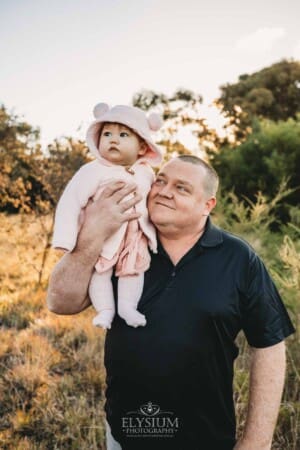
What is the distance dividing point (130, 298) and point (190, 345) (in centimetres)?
34

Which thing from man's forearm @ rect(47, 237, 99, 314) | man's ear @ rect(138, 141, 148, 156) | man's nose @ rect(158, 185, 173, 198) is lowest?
man's forearm @ rect(47, 237, 99, 314)

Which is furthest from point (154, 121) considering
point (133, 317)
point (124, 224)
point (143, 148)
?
point (133, 317)

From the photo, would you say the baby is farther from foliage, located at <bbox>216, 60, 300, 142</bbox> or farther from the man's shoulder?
foliage, located at <bbox>216, 60, 300, 142</bbox>

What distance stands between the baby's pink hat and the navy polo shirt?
61 centimetres

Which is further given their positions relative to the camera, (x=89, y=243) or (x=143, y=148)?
(x=143, y=148)

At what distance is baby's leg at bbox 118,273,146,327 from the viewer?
2006mm

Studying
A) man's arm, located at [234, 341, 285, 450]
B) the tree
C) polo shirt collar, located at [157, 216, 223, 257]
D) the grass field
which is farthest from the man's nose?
the tree

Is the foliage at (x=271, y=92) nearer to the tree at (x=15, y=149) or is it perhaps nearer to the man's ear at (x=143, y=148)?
the tree at (x=15, y=149)

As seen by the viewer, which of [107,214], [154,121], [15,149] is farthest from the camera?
[15,149]

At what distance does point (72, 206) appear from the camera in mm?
2145

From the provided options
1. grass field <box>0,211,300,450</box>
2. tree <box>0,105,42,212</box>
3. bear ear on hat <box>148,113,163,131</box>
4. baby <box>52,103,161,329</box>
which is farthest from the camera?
tree <box>0,105,42,212</box>

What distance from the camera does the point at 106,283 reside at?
85.4 inches

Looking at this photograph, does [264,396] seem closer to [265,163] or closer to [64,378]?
[64,378]

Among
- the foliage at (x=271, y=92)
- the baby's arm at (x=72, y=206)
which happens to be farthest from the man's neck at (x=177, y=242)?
the foliage at (x=271, y=92)
